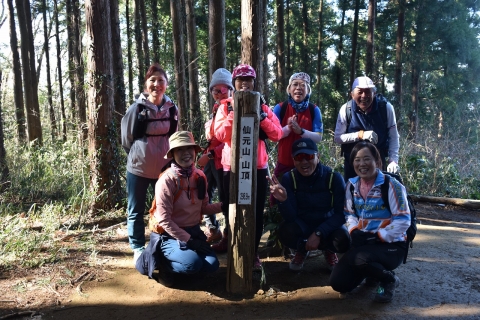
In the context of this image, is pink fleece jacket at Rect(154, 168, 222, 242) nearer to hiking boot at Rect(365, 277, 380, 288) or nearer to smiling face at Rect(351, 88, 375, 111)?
hiking boot at Rect(365, 277, 380, 288)

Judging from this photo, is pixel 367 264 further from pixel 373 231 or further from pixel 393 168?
pixel 393 168

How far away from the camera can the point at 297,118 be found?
393cm

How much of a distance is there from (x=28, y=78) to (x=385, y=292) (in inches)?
594

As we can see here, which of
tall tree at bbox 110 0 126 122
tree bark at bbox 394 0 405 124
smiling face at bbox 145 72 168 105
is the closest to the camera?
smiling face at bbox 145 72 168 105

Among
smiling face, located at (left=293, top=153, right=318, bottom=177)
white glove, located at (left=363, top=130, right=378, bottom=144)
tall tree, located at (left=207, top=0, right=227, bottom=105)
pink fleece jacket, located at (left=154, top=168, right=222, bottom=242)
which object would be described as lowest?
pink fleece jacket, located at (left=154, top=168, right=222, bottom=242)

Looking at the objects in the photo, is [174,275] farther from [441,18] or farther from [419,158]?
[441,18]

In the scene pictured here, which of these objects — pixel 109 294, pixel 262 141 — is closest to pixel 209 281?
A: pixel 109 294

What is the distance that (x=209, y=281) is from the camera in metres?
3.70

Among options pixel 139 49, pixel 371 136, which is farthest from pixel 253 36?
pixel 139 49

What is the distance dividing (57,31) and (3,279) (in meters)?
21.0

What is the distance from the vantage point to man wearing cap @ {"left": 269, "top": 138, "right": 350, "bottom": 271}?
3.54 meters

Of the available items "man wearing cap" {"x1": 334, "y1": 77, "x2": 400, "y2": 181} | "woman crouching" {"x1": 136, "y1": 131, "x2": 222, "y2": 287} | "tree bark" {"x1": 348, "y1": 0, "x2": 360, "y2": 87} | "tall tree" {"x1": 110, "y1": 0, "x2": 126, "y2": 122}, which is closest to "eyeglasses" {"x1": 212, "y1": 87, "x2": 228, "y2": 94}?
"woman crouching" {"x1": 136, "y1": 131, "x2": 222, "y2": 287}

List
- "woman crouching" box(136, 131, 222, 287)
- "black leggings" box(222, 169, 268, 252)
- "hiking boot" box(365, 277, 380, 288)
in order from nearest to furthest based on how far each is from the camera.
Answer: "woman crouching" box(136, 131, 222, 287) → "hiking boot" box(365, 277, 380, 288) → "black leggings" box(222, 169, 268, 252)

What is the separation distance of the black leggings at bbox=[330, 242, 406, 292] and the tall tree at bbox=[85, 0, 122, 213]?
167 inches
